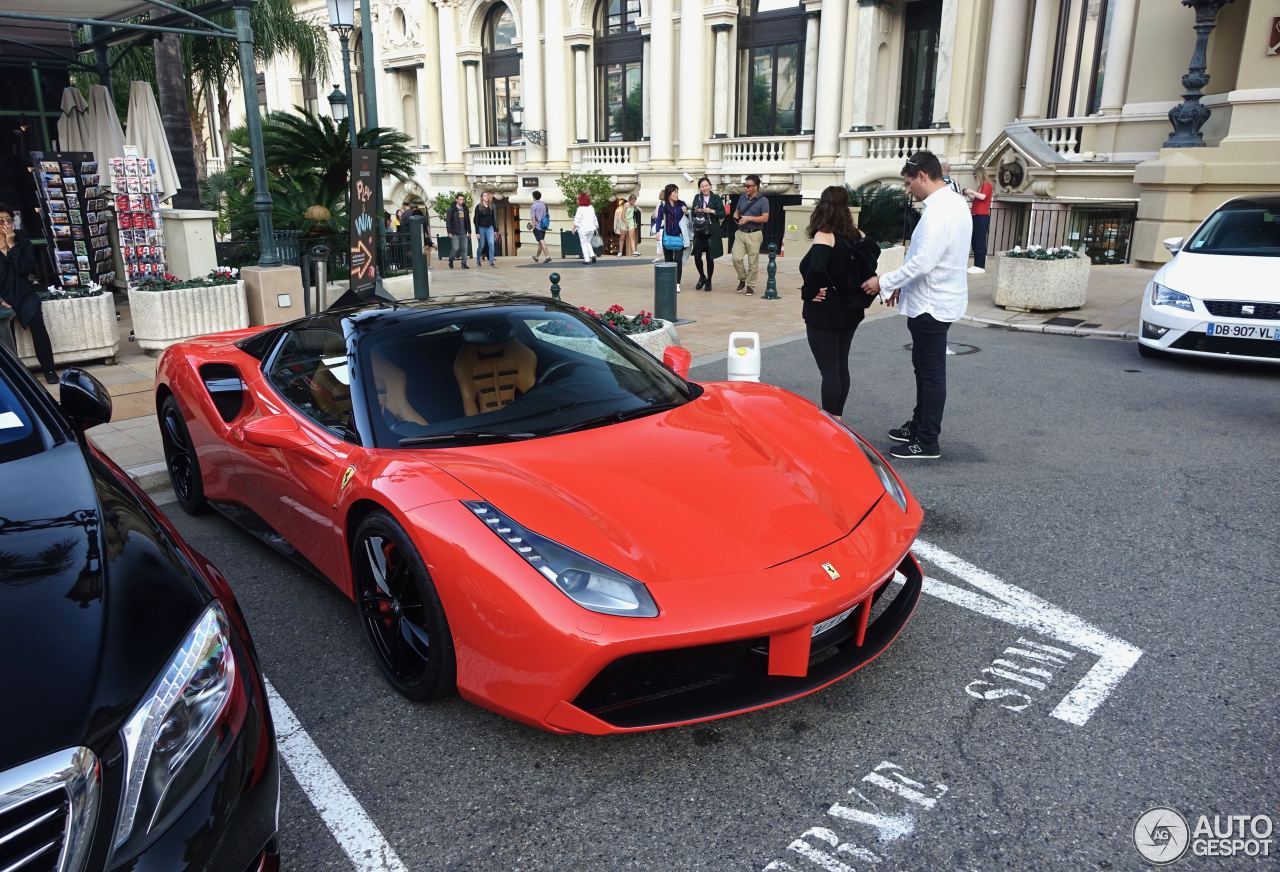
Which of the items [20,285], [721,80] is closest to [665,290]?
[20,285]

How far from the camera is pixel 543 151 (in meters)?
33.2

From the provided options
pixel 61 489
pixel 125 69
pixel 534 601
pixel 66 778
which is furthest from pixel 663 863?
pixel 125 69

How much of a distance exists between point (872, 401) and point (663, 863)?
5.85 metres

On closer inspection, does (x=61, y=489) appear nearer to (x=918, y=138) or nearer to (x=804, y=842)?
(x=804, y=842)

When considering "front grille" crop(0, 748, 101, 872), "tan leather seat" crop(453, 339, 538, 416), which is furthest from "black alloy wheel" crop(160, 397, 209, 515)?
"front grille" crop(0, 748, 101, 872)

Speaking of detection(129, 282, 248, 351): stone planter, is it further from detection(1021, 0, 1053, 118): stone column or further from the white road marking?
detection(1021, 0, 1053, 118): stone column

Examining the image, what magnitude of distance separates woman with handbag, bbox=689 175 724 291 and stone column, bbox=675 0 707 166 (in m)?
12.9

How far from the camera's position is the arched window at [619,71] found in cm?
3116

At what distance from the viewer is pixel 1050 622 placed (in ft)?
12.5

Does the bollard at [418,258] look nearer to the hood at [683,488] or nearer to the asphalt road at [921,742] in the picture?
the asphalt road at [921,742]

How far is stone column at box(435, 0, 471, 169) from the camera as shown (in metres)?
A: 36.1

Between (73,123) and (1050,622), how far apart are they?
13.2m

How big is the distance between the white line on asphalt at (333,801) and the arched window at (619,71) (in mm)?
30754

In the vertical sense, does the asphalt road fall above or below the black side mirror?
below
